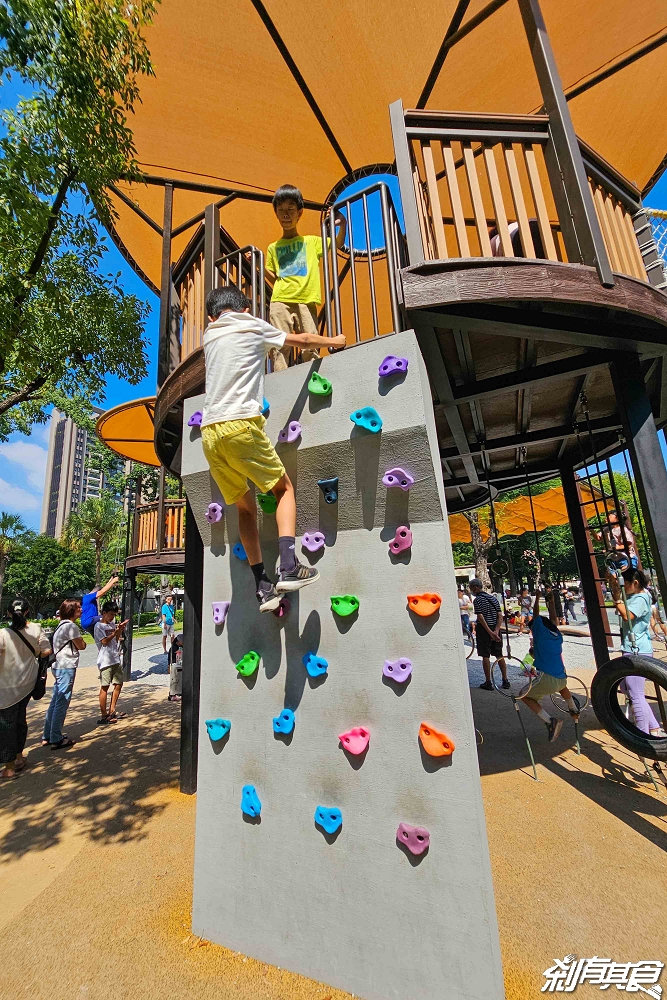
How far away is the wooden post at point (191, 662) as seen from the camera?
4.96 m

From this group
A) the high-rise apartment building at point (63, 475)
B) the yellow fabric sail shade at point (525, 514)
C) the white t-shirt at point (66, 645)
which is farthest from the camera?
the high-rise apartment building at point (63, 475)

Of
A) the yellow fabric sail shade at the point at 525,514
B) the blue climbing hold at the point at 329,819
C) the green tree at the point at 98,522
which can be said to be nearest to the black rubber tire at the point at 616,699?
the blue climbing hold at the point at 329,819

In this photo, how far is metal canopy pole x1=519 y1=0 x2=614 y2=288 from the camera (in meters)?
2.99

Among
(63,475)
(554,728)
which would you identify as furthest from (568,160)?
(63,475)

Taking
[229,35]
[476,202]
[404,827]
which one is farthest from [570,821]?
[229,35]

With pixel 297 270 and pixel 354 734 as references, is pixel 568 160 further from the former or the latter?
pixel 354 734

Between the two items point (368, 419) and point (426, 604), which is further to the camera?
point (368, 419)

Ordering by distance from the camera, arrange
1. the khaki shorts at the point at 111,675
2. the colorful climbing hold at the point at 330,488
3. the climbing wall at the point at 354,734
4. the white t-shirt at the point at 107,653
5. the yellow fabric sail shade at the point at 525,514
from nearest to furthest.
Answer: the climbing wall at the point at 354,734, the colorful climbing hold at the point at 330,488, the white t-shirt at the point at 107,653, the khaki shorts at the point at 111,675, the yellow fabric sail shade at the point at 525,514

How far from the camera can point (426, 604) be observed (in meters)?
2.51

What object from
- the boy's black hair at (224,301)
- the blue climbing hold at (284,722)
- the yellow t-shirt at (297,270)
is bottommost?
the blue climbing hold at (284,722)

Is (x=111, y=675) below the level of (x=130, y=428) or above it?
below

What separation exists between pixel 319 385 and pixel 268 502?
0.86 m

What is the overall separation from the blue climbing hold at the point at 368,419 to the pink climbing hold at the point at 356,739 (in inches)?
71.1

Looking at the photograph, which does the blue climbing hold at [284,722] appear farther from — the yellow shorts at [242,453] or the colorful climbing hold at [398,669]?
the yellow shorts at [242,453]
